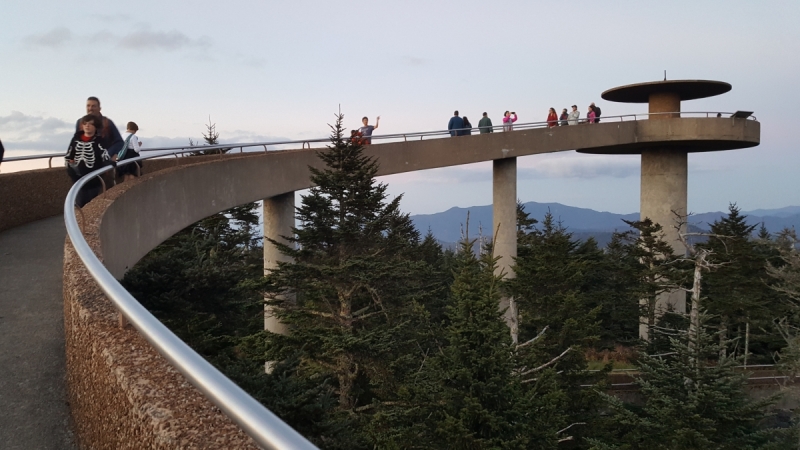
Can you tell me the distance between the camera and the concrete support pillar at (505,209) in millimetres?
24969

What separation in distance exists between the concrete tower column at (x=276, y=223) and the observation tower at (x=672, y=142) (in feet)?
47.6

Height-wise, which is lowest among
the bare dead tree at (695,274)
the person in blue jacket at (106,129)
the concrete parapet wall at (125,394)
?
the bare dead tree at (695,274)

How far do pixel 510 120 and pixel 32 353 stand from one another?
22759mm

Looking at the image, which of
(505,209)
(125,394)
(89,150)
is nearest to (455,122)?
(505,209)

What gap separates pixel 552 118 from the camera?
2566cm

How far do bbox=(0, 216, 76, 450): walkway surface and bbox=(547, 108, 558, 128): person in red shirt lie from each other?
20.4 meters

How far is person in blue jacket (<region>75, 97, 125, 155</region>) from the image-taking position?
343 inches

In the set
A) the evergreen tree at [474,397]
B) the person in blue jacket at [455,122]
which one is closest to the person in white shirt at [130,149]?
the evergreen tree at [474,397]

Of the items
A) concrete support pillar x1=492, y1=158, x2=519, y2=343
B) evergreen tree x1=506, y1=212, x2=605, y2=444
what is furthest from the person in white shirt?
concrete support pillar x1=492, y1=158, x2=519, y2=343

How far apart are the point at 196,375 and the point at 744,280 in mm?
32927

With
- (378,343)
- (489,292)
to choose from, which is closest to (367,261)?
(378,343)

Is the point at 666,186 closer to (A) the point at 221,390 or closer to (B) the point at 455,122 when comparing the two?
(B) the point at 455,122

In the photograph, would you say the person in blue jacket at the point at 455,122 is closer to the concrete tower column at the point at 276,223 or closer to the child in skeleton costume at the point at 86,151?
the concrete tower column at the point at 276,223

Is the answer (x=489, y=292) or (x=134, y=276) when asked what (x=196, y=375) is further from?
(x=489, y=292)
